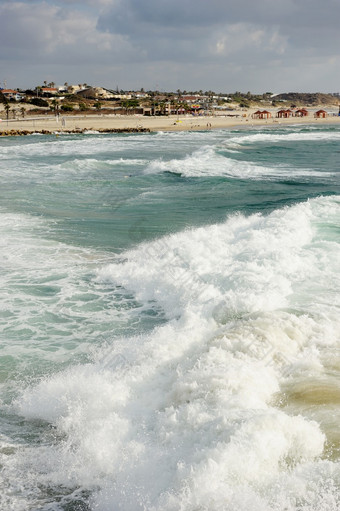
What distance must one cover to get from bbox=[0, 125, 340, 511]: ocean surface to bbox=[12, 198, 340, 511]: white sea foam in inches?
0.8

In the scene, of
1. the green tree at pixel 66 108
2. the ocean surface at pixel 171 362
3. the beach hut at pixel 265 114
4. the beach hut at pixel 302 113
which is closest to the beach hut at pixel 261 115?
the beach hut at pixel 265 114

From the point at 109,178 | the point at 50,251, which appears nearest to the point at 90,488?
the point at 50,251

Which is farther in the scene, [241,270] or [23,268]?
[23,268]

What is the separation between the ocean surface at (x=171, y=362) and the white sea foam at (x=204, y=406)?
0.02m

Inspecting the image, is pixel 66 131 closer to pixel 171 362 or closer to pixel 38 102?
pixel 38 102

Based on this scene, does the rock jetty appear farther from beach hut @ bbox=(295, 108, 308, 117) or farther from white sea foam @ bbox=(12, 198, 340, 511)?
white sea foam @ bbox=(12, 198, 340, 511)

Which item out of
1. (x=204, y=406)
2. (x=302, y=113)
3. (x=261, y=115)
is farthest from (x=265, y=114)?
(x=204, y=406)

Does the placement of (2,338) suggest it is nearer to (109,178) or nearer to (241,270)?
(241,270)

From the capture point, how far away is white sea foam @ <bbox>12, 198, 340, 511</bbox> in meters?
4.80

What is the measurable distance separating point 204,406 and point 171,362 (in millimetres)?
1426

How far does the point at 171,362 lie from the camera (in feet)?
23.5

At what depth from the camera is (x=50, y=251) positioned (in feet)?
43.5

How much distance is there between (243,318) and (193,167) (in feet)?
77.4

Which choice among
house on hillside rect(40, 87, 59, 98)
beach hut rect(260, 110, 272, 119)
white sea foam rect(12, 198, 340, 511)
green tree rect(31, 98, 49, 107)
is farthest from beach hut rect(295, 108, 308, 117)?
white sea foam rect(12, 198, 340, 511)
